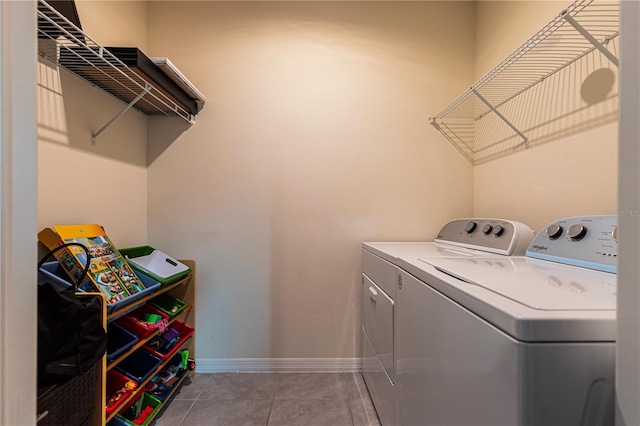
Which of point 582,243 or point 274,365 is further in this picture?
point 274,365

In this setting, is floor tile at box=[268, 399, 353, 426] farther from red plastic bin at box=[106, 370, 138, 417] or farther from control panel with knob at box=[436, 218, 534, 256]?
control panel with knob at box=[436, 218, 534, 256]

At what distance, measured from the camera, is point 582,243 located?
833mm

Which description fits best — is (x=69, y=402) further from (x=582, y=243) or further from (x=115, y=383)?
(x=582, y=243)

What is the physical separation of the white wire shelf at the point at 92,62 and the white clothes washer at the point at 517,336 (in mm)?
1426

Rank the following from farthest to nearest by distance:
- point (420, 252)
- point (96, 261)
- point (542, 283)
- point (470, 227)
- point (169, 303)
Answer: point (169, 303) → point (470, 227) → point (420, 252) → point (96, 261) → point (542, 283)

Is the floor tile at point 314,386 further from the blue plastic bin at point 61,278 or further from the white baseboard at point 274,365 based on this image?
the blue plastic bin at point 61,278

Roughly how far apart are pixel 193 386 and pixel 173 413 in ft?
0.71

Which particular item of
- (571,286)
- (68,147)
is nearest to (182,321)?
(68,147)

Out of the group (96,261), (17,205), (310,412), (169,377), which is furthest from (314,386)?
(17,205)

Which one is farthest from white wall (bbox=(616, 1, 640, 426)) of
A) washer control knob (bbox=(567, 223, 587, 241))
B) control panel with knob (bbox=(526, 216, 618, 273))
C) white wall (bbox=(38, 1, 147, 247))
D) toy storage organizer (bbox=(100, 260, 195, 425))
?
white wall (bbox=(38, 1, 147, 247))

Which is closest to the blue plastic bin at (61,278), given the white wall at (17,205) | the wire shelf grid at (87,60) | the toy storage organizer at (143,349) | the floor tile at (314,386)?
the toy storage organizer at (143,349)

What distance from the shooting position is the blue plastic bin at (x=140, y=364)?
4.11ft

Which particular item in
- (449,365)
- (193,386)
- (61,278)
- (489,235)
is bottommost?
(193,386)

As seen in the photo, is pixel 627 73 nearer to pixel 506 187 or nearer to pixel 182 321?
pixel 506 187
